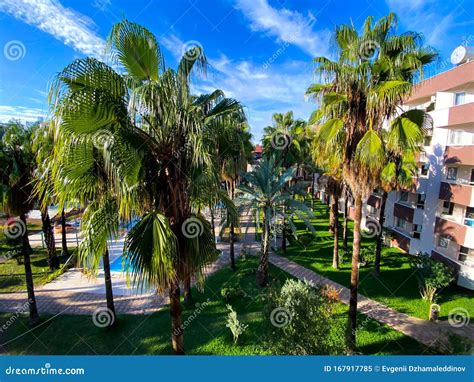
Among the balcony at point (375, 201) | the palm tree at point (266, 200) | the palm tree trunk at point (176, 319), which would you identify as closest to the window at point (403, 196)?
the balcony at point (375, 201)

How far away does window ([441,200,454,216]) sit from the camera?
13.2 metres

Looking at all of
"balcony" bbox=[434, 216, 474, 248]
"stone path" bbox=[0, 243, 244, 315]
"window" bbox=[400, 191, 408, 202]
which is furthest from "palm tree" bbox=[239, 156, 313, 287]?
"window" bbox=[400, 191, 408, 202]

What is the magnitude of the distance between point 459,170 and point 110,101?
1718cm

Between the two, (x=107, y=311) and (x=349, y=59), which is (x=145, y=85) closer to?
(x=349, y=59)

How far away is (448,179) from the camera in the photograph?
13.3 metres

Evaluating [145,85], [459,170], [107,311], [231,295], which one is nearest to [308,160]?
[459,170]

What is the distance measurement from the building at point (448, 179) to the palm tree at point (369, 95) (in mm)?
7770

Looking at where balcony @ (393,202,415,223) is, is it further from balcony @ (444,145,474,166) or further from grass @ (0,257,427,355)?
grass @ (0,257,427,355)

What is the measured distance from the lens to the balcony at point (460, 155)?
1163 cm

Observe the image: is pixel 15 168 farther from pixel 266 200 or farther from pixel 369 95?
pixel 369 95

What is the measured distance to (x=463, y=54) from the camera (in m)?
12.2

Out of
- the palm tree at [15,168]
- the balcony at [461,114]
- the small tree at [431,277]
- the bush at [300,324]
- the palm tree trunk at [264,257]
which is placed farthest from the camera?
the palm tree trunk at [264,257]

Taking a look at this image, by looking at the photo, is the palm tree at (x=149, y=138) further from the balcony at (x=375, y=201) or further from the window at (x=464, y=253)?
the balcony at (x=375, y=201)

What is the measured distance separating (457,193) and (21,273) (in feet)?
82.2
